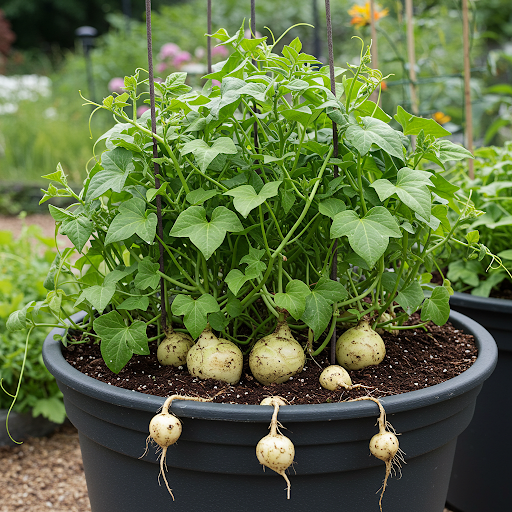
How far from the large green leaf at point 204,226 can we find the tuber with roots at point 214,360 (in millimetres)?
Result: 225

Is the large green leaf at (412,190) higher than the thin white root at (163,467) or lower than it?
higher

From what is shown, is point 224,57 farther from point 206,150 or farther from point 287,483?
point 287,483

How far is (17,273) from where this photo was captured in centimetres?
215

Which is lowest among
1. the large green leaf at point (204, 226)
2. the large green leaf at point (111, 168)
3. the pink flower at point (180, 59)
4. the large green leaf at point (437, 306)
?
the pink flower at point (180, 59)

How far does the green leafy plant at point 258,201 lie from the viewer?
0.95 m

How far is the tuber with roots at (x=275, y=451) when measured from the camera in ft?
2.60

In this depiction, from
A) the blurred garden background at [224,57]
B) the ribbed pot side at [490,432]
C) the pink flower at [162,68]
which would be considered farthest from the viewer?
the pink flower at [162,68]

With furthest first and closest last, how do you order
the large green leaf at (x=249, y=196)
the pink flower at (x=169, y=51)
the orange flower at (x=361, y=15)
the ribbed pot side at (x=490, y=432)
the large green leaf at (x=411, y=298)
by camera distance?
the pink flower at (x=169, y=51) → the orange flower at (x=361, y=15) → the ribbed pot side at (x=490, y=432) → the large green leaf at (x=411, y=298) → the large green leaf at (x=249, y=196)

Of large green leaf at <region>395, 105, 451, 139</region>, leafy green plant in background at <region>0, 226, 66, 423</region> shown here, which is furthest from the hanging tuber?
leafy green plant in background at <region>0, 226, 66, 423</region>

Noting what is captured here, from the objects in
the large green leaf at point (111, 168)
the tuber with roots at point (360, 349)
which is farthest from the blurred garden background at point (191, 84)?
the tuber with roots at point (360, 349)

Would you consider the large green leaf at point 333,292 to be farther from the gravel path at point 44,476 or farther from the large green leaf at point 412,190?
the gravel path at point 44,476

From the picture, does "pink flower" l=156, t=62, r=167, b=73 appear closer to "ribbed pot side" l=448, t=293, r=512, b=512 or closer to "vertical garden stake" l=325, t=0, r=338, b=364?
"ribbed pot side" l=448, t=293, r=512, b=512

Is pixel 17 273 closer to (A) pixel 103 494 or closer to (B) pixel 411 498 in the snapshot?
(A) pixel 103 494

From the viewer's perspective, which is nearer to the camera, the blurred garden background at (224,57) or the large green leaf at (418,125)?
the large green leaf at (418,125)
